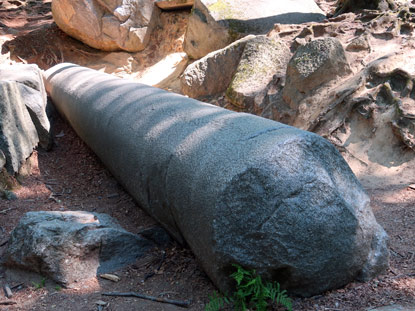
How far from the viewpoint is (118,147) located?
137 inches

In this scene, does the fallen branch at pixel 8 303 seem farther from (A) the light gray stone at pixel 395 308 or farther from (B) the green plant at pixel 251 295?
(A) the light gray stone at pixel 395 308

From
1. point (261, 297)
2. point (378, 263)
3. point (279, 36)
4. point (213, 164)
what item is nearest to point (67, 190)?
point (213, 164)

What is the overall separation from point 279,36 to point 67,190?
3.93 metres

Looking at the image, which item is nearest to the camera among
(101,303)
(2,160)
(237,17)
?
(101,303)

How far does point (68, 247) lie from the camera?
2643 millimetres

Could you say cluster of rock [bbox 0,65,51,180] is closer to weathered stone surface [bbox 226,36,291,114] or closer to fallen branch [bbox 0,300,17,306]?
fallen branch [bbox 0,300,17,306]

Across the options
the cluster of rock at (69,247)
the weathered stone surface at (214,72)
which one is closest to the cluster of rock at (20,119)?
the cluster of rock at (69,247)

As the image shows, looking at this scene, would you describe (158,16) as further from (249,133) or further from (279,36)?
(249,133)

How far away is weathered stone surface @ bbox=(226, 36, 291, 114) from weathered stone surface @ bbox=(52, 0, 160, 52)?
4226 millimetres

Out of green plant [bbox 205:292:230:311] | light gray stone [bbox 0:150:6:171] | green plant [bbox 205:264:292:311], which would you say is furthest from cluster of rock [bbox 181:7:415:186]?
light gray stone [bbox 0:150:6:171]

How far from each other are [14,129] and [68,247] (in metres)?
1.94

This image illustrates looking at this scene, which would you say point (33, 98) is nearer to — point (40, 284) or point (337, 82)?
point (40, 284)

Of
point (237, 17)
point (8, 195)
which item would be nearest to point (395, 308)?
point (8, 195)

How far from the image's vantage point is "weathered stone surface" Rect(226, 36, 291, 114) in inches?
226
